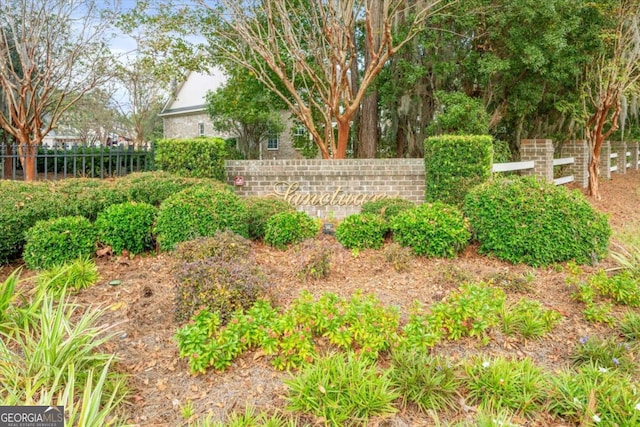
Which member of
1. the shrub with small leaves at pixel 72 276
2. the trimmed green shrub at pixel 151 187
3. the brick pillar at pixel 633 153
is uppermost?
the brick pillar at pixel 633 153

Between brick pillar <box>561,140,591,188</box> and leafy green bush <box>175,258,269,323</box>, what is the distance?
11837 mm

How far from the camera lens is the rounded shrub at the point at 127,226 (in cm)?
520

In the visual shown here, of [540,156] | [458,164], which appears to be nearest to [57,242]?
[458,164]

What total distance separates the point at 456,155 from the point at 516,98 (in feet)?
15.8

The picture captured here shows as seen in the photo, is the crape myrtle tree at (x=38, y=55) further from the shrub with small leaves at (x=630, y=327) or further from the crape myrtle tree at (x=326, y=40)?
the shrub with small leaves at (x=630, y=327)

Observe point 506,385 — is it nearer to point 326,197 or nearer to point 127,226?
point 127,226

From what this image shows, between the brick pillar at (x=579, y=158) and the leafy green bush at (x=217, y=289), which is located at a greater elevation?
the brick pillar at (x=579, y=158)

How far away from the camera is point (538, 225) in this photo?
16.7ft

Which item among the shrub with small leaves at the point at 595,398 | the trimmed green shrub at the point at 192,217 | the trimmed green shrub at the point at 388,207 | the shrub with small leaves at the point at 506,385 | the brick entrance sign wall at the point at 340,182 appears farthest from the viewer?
the brick entrance sign wall at the point at 340,182

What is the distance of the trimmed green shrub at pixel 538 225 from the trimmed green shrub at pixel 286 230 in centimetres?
206

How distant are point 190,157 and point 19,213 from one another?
2.99 m

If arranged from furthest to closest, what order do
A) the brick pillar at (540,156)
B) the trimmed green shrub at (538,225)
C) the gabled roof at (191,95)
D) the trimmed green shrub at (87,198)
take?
the gabled roof at (191,95) → the brick pillar at (540,156) → the trimmed green shrub at (87,198) → the trimmed green shrub at (538,225)

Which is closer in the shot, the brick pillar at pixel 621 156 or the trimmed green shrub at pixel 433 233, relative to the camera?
the trimmed green shrub at pixel 433 233

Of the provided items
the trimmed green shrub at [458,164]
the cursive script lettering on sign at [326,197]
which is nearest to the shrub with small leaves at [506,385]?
the trimmed green shrub at [458,164]
